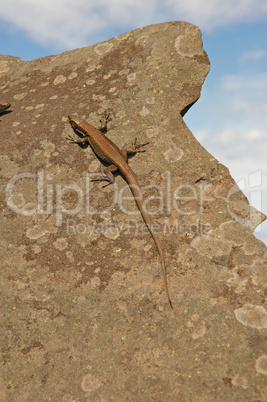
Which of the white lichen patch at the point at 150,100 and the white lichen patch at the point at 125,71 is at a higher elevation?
the white lichen patch at the point at 125,71

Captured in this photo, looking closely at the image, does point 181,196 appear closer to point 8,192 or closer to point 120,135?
point 120,135

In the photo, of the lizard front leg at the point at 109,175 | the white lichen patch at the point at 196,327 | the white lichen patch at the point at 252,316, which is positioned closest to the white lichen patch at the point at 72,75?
the lizard front leg at the point at 109,175

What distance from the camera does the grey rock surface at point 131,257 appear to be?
3.29 metres

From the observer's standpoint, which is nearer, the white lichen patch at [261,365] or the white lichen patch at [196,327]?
the white lichen patch at [261,365]

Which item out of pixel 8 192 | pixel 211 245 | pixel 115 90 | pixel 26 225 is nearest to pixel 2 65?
pixel 115 90

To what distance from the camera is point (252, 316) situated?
3.43m

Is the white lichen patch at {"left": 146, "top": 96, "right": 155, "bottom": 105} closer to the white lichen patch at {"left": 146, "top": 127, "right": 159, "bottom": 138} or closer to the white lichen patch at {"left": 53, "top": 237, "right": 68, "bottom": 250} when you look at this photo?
the white lichen patch at {"left": 146, "top": 127, "right": 159, "bottom": 138}

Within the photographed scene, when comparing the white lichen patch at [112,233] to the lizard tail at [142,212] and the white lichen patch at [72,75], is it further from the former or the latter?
the white lichen patch at [72,75]

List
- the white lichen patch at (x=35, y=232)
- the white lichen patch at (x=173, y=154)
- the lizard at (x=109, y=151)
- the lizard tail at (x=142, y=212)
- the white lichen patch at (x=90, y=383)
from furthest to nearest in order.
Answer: the white lichen patch at (x=173, y=154) < the lizard at (x=109, y=151) < the white lichen patch at (x=35, y=232) < the lizard tail at (x=142, y=212) < the white lichen patch at (x=90, y=383)

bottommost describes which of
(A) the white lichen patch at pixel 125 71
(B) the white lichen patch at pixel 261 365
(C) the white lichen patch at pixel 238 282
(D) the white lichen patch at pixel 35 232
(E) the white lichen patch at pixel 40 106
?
(B) the white lichen patch at pixel 261 365

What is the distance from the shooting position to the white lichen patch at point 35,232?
4.31 meters

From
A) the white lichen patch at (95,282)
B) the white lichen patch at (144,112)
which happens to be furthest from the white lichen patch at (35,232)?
the white lichen patch at (144,112)

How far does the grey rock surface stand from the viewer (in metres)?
3.29

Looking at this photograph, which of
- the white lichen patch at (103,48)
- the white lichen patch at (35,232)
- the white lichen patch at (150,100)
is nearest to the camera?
the white lichen patch at (35,232)
